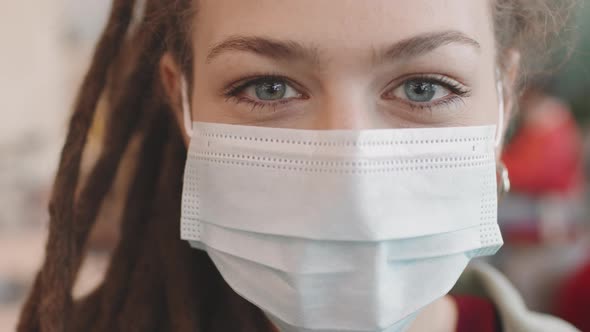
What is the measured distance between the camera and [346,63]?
86 cm

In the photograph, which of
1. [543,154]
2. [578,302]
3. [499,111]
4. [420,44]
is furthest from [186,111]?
[543,154]

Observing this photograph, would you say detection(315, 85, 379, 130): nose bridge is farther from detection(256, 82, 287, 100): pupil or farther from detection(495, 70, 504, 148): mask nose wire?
detection(495, 70, 504, 148): mask nose wire

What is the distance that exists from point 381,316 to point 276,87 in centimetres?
37

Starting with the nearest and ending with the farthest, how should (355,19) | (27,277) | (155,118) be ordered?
(355,19) → (155,118) → (27,277)

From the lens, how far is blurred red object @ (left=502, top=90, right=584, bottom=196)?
3254 millimetres

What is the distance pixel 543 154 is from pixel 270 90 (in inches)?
105

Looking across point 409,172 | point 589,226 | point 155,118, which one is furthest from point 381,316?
point 589,226

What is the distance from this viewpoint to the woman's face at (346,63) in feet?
2.80

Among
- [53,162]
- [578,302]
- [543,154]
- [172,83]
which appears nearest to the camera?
[172,83]

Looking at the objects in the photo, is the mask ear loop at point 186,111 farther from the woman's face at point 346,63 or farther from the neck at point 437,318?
the neck at point 437,318

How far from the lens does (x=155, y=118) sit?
51.4 inches

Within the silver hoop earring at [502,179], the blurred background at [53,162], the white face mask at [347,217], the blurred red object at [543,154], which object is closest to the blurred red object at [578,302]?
the blurred background at [53,162]

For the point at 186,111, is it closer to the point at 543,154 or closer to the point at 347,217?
the point at 347,217

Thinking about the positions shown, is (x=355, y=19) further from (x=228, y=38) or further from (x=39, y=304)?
(x=39, y=304)
